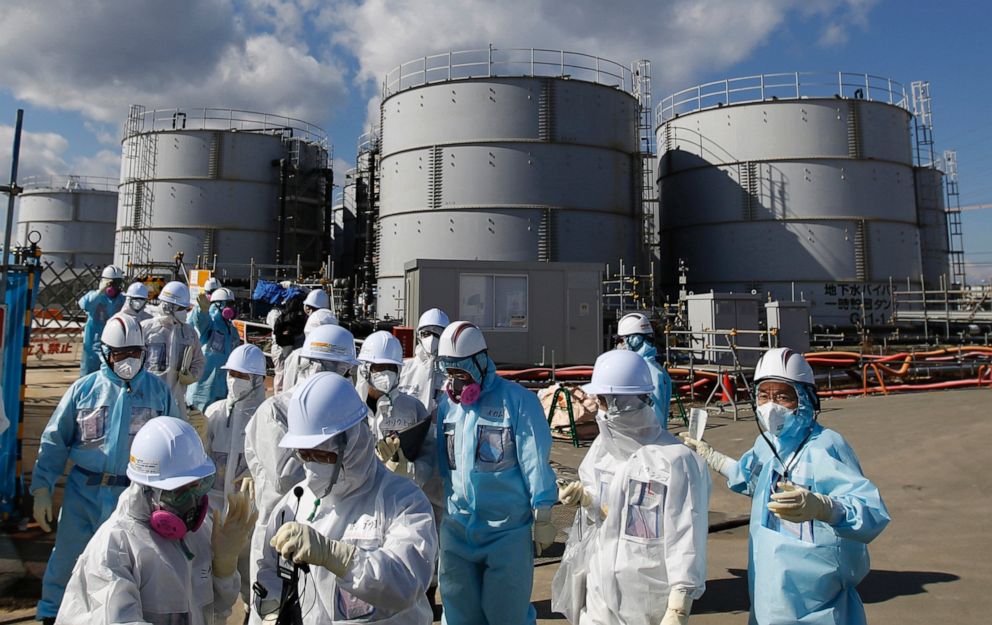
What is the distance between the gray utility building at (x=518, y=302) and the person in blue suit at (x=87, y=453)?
1041cm

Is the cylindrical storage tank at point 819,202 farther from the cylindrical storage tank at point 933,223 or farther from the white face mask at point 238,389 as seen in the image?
the white face mask at point 238,389

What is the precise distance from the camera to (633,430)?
309 cm

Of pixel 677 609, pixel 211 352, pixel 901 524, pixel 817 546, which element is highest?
pixel 211 352

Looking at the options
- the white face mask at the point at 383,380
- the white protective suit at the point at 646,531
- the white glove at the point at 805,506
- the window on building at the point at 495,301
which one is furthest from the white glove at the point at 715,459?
the window on building at the point at 495,301

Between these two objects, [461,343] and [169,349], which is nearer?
[461,343]

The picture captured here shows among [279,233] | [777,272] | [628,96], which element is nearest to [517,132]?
[628,96]

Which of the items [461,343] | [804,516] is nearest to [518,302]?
[461,343]

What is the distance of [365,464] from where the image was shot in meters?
2.25

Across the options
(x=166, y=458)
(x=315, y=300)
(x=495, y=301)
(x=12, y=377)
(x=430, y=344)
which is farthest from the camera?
(x=495, y=301)

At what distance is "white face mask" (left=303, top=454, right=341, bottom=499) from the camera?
2213 mm

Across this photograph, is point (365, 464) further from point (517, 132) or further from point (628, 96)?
point (628, 96)

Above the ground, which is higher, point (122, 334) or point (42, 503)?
point (122, 334)

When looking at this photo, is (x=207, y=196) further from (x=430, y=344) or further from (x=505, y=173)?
(x=430, y=344)

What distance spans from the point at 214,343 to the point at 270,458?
254 inches
